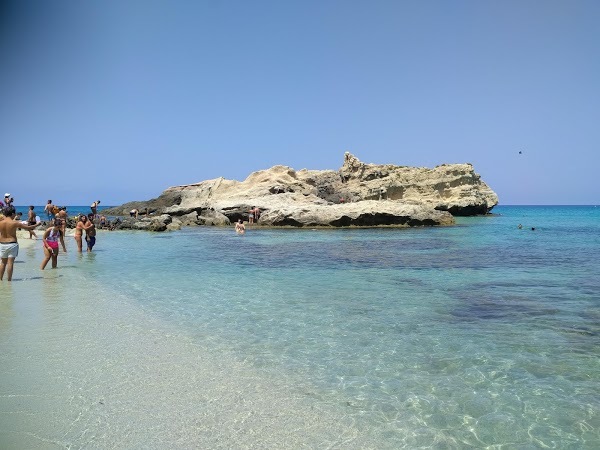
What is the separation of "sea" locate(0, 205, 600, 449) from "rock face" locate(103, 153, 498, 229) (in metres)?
22.8

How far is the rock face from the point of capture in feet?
116

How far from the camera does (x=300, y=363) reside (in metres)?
5.80

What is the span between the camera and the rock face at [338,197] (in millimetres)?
35219

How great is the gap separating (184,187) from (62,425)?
56689 millimetres

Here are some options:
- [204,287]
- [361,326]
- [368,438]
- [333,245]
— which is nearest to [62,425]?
[368,438]

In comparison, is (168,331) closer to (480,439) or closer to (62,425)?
(62,425)

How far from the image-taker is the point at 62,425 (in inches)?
161

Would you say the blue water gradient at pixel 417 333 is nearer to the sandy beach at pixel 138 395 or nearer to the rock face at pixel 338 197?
the sandy beach at pixel 138 395

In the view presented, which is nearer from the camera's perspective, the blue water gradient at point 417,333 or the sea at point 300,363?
the sea at point 300,363

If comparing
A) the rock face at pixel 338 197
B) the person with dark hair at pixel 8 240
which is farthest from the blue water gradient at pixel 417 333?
the rock face at pixel 338 197

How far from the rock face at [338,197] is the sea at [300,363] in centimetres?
2276

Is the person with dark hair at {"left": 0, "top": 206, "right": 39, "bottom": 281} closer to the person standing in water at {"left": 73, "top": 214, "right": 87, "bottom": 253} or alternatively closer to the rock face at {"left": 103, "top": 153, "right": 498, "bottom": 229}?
the person standing in water at {"left": 73, "top": 214, "right": 87, "bottom": 253}

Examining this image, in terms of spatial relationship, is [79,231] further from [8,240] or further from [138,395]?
[138,395]

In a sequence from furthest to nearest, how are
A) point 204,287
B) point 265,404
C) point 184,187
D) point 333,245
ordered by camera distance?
1. point 184,187
2. point 333,245
3. point 204,287
4. point 265,404
